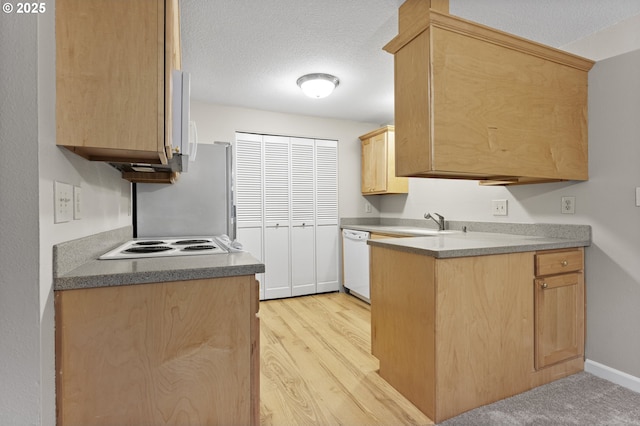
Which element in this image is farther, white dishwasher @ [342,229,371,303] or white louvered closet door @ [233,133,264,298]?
white louvered closet door @ [233,133,264,298]

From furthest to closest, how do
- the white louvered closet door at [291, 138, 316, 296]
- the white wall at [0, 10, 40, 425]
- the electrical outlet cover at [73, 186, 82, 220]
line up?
the white louvered closet door at [291, 138, 316, 296] → the electrical outlet cover at [73, 186, 82, 220] → the white wall at [0, 10, 40, 425]

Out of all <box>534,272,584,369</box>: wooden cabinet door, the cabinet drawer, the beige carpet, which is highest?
the cabinet drawer

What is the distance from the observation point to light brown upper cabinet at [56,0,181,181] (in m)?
1.04

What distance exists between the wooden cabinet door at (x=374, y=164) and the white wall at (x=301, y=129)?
0.45ft

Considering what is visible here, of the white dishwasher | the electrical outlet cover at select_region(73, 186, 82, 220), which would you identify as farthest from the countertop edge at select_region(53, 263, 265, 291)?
the white dishwasher

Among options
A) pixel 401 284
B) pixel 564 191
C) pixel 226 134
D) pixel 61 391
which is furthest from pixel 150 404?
pixel 226 134

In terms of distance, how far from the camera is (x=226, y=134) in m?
3.69

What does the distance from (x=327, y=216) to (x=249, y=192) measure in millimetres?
1092

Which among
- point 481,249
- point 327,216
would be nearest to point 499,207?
point 481,249

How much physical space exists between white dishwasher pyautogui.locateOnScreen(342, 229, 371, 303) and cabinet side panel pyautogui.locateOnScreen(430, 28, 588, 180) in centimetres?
196

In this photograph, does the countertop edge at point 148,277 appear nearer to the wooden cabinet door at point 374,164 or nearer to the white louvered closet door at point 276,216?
the white louvered closet door at point 276,216

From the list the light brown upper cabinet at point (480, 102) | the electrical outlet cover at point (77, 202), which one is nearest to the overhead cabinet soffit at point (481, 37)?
the light brown upper cabinet at point (480, 102)

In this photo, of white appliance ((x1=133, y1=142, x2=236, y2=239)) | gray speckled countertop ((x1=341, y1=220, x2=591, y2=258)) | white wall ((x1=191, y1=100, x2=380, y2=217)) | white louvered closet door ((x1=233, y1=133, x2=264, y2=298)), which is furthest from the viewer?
white louvered closet door ((x1=233, y1=133, x2=264, y2=298))

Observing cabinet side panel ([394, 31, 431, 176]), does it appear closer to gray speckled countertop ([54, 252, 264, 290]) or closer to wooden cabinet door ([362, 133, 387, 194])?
gray speckled countertop ([54, 252, 264, 290])
